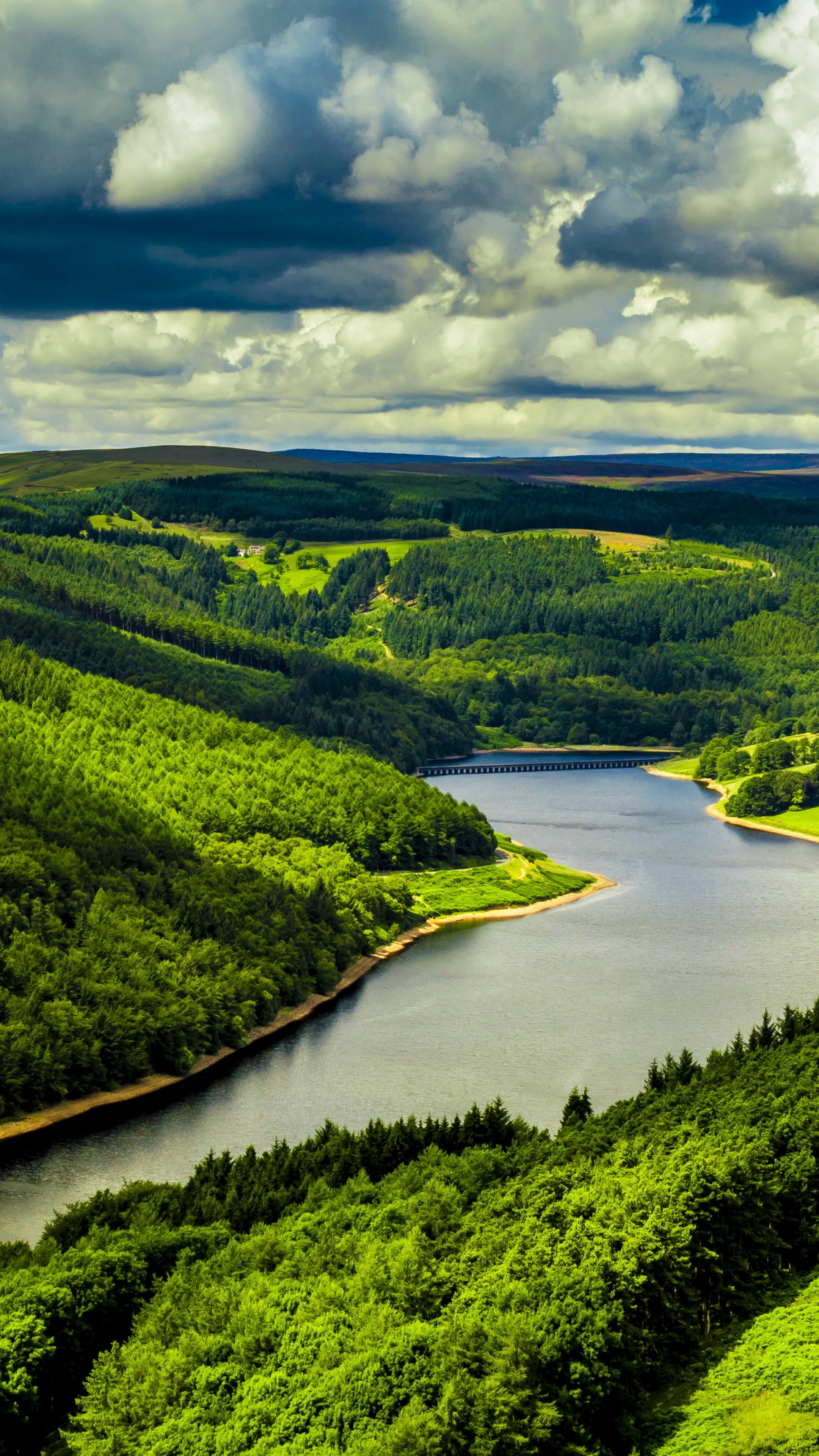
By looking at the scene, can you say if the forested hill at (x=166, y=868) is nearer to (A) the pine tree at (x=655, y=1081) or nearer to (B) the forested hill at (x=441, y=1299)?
(B) the forested hill at (x=441, y=1299)

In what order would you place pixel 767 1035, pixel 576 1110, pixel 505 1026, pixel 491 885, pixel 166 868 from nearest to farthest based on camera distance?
1. pixel 576 1110
2. pixel 767 1035
3. pixel 505 1026
4. pixel 166 868
5. pixel 491 885

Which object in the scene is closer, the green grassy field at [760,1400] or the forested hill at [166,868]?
the green grassy field at [760,1400]

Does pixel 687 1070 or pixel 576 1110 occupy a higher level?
pixel 687 1070

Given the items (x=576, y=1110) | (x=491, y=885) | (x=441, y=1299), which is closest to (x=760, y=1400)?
(x=441, y=1299)

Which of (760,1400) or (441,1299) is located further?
(441,1299)

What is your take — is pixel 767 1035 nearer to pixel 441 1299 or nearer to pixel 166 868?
pixel 441 1299

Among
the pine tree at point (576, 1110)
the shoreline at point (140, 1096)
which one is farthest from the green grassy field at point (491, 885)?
the pine tree at point (576, 1110)
